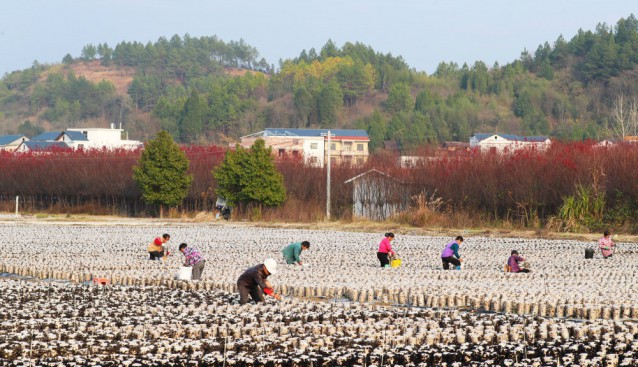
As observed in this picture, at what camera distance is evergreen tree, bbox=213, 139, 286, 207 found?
56.6 meters

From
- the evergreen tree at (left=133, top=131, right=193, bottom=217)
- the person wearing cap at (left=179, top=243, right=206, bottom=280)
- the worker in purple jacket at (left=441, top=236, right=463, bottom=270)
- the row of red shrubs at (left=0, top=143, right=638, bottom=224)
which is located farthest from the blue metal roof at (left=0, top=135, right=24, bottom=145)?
the person wearing cap at (left=179, top=243, right=206, bottom=280)

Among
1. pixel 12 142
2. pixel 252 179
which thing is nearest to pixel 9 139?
pixel 12 142

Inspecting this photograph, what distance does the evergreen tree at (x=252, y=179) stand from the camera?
56.6 m

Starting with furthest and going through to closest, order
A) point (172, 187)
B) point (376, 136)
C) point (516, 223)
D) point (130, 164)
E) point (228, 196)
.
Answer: point (376, 136), point (130, 164), point (172, 187), point (228, 196), point (516, 223)

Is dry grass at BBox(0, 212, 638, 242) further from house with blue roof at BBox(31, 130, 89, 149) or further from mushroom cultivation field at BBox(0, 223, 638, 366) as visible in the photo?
house with blue roof at BBox(31, 130, 89, 149)

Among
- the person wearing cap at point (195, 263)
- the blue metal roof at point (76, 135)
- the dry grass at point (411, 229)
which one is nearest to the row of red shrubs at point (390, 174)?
the dry grass at point (411, 229)

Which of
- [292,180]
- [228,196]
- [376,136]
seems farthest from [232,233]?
[376,136]

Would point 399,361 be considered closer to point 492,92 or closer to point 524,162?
point 524,162

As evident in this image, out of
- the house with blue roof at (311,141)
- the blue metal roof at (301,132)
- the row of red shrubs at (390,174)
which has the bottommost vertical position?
the row of red shrubs at (390,174)

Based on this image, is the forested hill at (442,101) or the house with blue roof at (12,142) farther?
the forested hill at (442,101)

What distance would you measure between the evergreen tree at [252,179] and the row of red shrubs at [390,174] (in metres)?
1.05

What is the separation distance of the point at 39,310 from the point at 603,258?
18.7 metres

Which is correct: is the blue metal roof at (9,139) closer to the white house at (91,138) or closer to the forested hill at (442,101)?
the white house at (91,138)

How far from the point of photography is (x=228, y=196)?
57.5 meters
